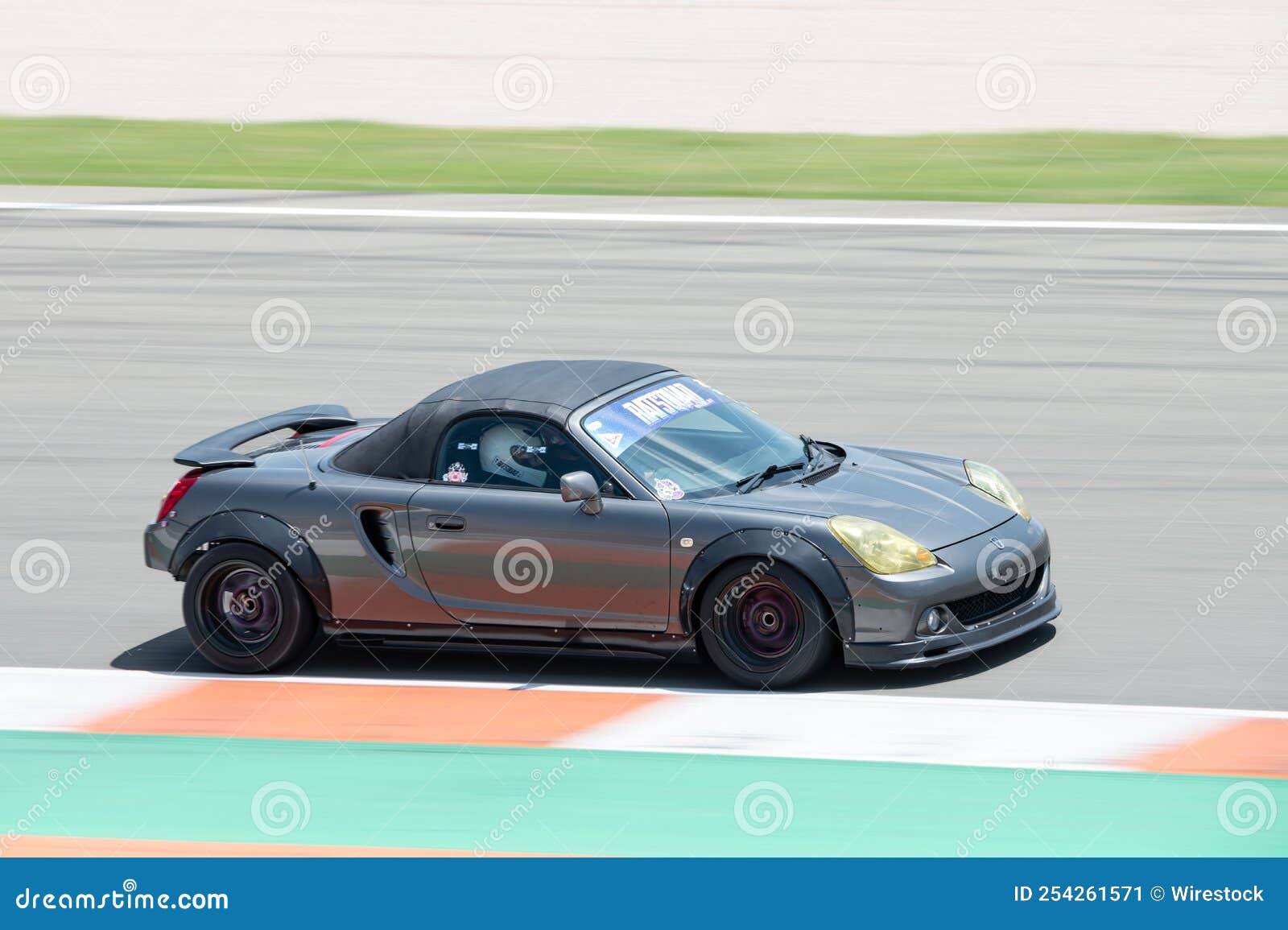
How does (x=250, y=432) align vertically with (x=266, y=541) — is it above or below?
above

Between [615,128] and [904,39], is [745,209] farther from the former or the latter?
[904,39]

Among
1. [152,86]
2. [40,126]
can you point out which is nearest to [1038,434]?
[40,126]

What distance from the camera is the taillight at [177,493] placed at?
26.0 feet

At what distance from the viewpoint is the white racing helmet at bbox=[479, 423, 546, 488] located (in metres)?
7.55

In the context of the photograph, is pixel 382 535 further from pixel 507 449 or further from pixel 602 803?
pixel 602 803

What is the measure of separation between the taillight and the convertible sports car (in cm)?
1

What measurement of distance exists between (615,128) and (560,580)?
1477 cm

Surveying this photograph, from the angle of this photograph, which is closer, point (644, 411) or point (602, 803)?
point (602, 803)

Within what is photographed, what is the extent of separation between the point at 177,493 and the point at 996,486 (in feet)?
12.3

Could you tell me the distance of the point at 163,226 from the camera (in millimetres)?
16938

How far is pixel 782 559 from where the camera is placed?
704 centimetres

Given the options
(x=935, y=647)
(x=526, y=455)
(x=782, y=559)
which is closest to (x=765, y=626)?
(x=782, y=559)

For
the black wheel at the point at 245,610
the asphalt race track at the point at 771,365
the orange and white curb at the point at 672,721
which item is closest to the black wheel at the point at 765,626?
the orange and white curb at the point at 672,721

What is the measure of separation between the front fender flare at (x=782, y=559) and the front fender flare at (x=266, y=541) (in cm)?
163
